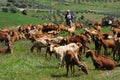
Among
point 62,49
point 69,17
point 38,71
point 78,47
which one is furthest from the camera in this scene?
point 69,17

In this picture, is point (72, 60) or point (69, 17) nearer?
point (72, 60)

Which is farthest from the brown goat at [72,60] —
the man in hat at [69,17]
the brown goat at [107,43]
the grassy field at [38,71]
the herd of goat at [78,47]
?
the man in hat at [69,17]

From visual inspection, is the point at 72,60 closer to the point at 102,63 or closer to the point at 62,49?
the point at 102,63

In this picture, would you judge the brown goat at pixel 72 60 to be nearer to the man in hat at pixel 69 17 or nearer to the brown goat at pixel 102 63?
the brown goat at pixel 102 63

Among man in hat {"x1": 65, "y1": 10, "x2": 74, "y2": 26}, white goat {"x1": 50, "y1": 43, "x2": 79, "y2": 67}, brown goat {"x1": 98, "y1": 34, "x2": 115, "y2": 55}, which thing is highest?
white goat {"x1": 50, "y1": 43, "x2": 79, "y2": 67}

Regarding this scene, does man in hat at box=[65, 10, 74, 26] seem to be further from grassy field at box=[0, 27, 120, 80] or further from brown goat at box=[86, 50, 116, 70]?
brown goat at box=[86, 50, 116, 70]

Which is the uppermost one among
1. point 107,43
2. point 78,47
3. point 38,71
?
point 78,47

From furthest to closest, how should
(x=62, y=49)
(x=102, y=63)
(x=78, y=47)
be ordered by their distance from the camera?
(x=78, y=47) → (x=62, y=49) → (x=102, y=63)

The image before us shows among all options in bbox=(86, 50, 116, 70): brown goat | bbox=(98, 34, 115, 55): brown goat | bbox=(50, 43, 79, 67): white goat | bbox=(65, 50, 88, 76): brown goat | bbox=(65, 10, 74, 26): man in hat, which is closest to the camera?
bbox=(65, 50, 88, 76): brown goat

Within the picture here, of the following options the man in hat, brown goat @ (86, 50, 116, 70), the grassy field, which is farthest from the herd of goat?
the man in hat

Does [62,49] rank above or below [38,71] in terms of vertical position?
above

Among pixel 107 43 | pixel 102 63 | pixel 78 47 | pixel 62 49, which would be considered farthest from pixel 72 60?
pixel 107 43

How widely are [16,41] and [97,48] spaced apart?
1101 cm

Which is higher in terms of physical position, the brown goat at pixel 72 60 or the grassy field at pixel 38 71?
the brown goat at pixel 72 60
